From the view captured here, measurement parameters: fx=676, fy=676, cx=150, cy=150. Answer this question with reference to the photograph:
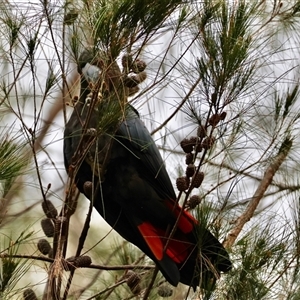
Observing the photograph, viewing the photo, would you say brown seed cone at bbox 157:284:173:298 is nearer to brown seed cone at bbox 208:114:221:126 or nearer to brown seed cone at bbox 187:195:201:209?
brown seed cone at bbox 187:195:201:209

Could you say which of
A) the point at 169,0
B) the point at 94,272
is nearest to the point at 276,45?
the point at 169,0

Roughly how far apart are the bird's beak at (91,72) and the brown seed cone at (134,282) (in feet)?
2.04

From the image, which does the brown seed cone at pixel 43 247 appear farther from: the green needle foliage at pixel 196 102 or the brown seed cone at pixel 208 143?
the brown seed cone at pixel 208 143

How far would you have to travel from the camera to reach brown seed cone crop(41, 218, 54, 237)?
7.00 feet

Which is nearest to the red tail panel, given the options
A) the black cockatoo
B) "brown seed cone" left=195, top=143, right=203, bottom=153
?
the black cockatoo

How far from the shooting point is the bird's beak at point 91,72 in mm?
1807

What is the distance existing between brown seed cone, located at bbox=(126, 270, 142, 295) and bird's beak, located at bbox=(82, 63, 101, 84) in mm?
621

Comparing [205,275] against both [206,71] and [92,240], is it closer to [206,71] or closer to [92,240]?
[206,71]

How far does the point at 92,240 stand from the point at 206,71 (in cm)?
153

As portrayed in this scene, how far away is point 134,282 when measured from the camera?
207 cm

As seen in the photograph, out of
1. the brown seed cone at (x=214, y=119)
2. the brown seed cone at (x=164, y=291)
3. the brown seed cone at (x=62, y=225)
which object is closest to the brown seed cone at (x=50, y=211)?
the brown seed cone at (x=62, y=225)

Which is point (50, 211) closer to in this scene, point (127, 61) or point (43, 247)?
point (43, 247)

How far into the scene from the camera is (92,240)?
298cm

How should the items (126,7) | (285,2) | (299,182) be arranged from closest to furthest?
1. (126,7)
2. (299,182)
3. (285,2)
